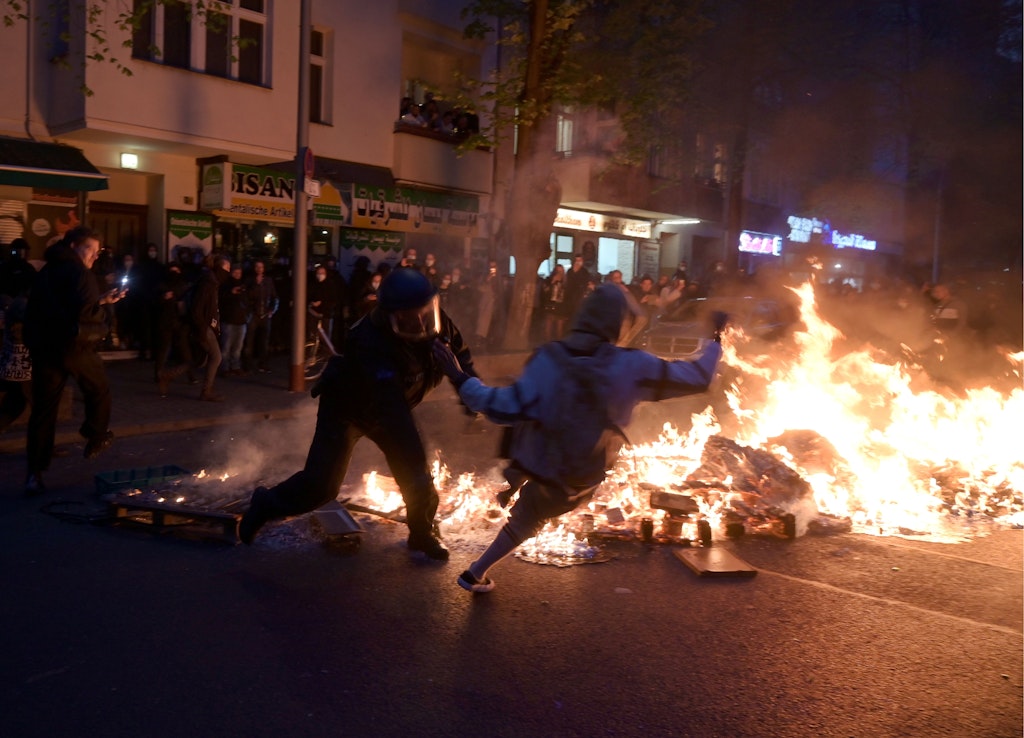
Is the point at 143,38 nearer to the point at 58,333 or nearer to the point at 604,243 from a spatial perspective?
the point at 58,333

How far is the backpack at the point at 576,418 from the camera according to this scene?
4074 mm

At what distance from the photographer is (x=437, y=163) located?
727 inches

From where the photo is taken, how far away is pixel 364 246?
60.3 feet

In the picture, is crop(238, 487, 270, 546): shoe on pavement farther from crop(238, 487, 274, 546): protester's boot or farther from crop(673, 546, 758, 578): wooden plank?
crop(673, 546, 758, 578): wooden plank

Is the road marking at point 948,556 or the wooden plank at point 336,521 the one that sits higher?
the wooden plank at point 336,521

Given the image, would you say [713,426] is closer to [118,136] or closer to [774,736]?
[774,736]

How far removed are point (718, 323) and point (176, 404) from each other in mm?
7888

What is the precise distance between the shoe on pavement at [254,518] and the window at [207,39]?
32.3ft

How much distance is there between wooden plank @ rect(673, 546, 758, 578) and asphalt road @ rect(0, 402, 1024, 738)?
0.07 metres

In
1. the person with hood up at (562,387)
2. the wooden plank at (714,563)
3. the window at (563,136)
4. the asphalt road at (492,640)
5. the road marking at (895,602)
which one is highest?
the window at (563,136)

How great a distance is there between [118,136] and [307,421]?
6.09m

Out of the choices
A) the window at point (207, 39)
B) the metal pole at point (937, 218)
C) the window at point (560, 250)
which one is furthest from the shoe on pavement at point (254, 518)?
the metal pole at point (937, 218)

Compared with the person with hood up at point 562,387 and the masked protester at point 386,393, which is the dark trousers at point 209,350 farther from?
the person with hood up at point 562,387

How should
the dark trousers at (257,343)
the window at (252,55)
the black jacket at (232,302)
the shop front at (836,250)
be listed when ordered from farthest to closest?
the shop front at (836,250) < the window at (252,55) < the dark trousers at (257,343) < the black jacket at (232,302)
